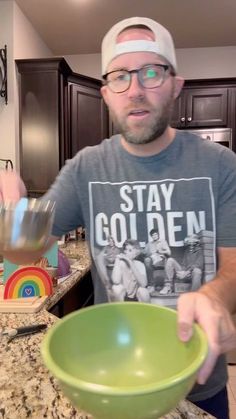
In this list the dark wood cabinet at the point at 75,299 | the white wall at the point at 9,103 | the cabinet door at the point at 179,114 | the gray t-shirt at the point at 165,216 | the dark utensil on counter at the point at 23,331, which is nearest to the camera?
the gray t-shirt at the point at 165,216

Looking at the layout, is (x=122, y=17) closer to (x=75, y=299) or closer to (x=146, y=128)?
(x=75, y=299)

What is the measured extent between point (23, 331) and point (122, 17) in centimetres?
259

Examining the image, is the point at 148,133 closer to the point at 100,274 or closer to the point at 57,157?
the point at 100,274

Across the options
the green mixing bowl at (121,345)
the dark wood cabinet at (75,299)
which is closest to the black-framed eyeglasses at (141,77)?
the green mixing bowl at (121,345)

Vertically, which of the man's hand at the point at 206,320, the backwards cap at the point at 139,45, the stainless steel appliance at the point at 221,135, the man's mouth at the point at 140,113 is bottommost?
the man's hand at the point at 206,320

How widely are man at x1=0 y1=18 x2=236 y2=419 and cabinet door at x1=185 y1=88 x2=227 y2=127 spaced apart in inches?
103

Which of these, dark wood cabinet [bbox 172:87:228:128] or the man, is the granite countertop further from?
dark wood cabinet [bbox 172:87:228:128]

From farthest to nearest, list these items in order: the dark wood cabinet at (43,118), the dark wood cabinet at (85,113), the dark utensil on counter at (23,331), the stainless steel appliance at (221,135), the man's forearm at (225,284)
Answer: the stainless steel appliance at (221,135)
the dark wood cabinet at (85,113)
the dark wood cabinet at (43,118)
the dark utensil on counter at (23,331)
the man's forearm at (225,284)

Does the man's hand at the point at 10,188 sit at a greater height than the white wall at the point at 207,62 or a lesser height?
lesser

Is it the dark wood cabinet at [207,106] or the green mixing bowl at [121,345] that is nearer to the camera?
the green mixing bowl at [121,345]

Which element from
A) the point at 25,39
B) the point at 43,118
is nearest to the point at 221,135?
the point at 43,118

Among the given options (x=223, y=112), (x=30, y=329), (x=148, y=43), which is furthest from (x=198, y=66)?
(x=30, y=329)

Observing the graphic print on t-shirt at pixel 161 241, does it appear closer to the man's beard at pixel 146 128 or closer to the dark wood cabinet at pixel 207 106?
the man's beard at pixel 146 128

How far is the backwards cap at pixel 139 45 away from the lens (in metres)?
0.86
